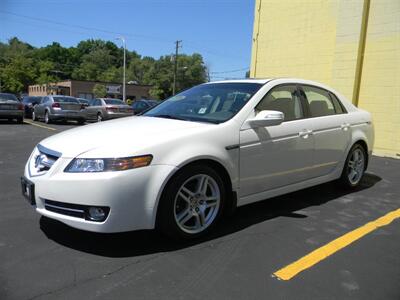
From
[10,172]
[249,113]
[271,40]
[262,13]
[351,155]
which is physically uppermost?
[262,13]

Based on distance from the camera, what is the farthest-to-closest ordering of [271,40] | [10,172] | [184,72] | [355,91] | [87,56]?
[87,56]
[184,72]
[271,40]
[355,91]
[10,172]

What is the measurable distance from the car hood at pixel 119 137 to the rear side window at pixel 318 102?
1783 millimetres

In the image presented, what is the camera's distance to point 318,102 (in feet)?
18.3

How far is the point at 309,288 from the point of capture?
313 centimetres

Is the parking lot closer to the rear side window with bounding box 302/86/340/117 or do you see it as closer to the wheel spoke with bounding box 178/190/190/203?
the wheel spoke with bounding box 178/190/190/203

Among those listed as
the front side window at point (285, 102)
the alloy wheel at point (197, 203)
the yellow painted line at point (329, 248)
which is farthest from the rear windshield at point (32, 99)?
the yellow painted line at point (329, 248)

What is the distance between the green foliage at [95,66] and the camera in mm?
81750

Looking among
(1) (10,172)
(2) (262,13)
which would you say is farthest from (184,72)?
(1) (10,172)

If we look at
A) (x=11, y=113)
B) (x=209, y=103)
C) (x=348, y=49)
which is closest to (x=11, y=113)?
(x=11, y=113)

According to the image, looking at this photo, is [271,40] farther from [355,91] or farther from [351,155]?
[351,155]

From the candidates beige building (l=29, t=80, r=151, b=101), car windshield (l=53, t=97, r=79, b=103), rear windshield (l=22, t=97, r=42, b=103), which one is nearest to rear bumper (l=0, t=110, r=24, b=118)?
car windshield (l=53, t=97, r=79, b=103)

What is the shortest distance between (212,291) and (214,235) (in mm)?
1108

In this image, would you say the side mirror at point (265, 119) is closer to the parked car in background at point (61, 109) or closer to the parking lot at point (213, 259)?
the parking lot at point (213, 259)

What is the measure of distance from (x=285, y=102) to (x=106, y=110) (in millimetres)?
16539
